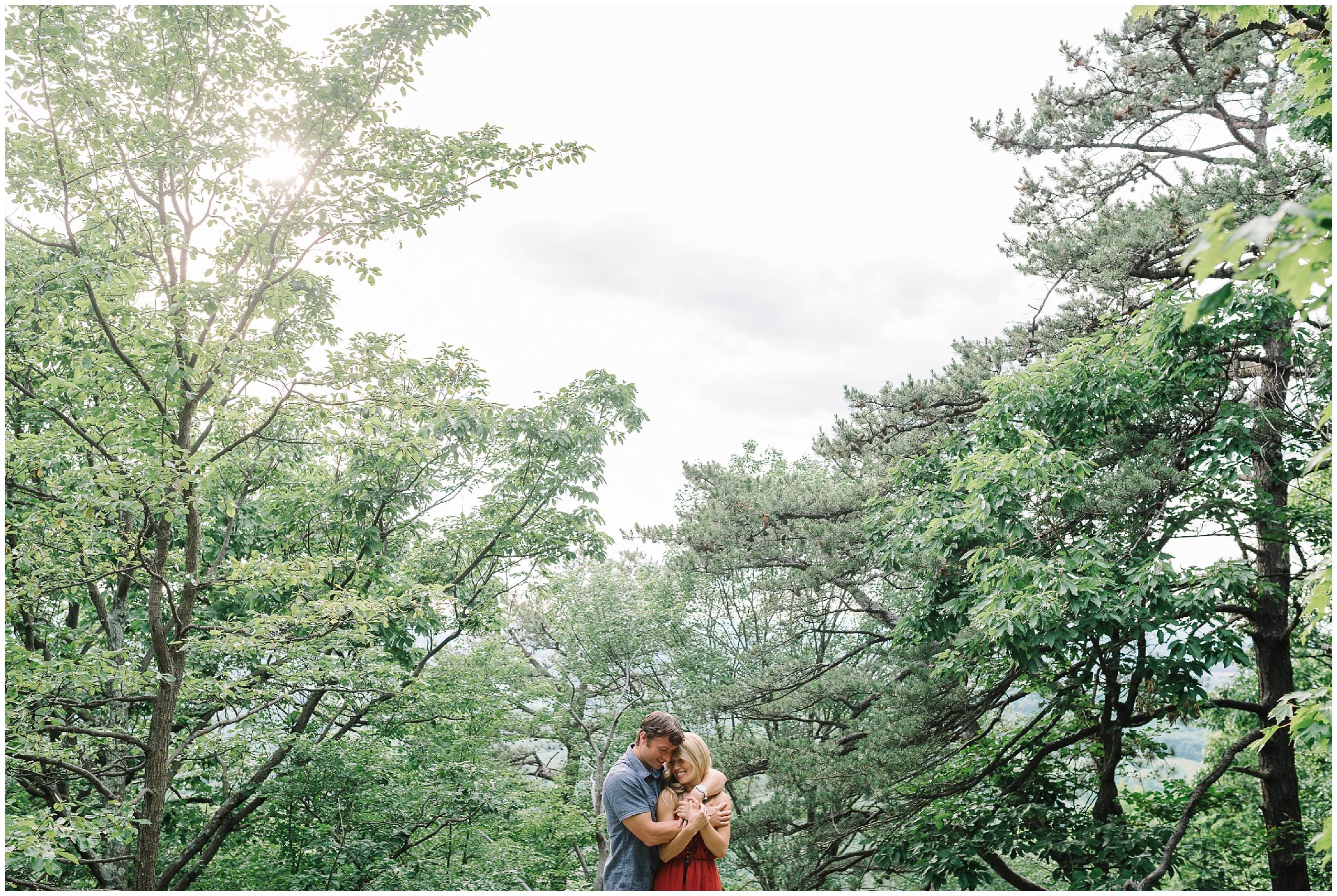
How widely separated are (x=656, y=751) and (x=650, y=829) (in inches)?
9.6

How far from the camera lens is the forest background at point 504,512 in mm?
4891

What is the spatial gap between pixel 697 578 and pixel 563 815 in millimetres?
4906

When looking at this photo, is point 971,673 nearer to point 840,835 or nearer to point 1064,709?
point 1064,709

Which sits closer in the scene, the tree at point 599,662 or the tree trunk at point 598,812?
the tree trunk at point 598,812

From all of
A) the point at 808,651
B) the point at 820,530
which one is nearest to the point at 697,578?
the point at 808,651

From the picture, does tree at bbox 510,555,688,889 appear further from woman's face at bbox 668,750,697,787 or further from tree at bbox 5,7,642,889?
woman's face at bbox 668,750,697,787

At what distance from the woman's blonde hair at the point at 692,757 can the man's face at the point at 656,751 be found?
24 millimetres

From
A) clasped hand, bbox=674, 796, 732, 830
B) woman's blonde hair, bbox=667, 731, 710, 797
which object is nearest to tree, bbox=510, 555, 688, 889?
woman's blonde hair, bbox=667, 731, 710, 797

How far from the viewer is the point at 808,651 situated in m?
12.9

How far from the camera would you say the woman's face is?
271cm

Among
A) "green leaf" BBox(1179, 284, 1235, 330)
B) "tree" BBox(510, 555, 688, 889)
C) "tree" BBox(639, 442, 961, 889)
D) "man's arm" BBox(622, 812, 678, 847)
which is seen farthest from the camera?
"tree" BBox(510, 555, 688, 889)

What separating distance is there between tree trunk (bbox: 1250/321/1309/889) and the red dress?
498 centimetres

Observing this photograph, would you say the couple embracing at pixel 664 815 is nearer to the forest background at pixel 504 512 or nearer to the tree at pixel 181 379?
the forest background at pixel 504 512

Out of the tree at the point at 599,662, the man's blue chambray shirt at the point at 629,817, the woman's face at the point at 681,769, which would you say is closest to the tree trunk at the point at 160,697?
the man's blue chambray shirt at the point at 629,817
